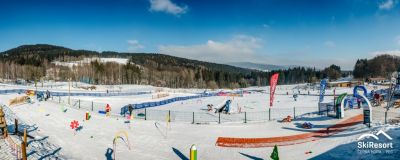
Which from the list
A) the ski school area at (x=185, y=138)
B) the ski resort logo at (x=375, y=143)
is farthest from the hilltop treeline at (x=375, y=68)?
the ski resort logo at (x=375, y=143)

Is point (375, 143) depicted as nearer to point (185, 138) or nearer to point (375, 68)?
point (185, 138)

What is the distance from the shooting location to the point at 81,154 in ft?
58.3

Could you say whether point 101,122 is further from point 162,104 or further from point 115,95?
point 115,95

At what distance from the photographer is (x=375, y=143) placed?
16484 mm

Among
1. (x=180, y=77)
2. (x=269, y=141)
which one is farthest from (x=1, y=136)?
(x=180, y=77)

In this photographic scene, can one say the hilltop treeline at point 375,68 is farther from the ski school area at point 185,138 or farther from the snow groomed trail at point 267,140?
the snow groomed trail at point 267,140

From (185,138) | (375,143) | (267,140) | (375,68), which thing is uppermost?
(375,68)

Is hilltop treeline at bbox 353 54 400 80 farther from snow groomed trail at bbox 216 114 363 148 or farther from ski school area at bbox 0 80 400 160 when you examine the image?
snow groomed trail at bbox 216 114 363 148

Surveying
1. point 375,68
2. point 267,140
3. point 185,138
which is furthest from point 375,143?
point 375,68

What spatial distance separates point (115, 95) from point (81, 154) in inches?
2144

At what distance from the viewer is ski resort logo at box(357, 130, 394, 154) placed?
15.4 m

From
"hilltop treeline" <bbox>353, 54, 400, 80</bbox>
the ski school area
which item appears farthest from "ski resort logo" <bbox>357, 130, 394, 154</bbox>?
"hilltop treeline" <bbox>353, 54, 400, 80</bbox>

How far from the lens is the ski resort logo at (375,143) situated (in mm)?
15391

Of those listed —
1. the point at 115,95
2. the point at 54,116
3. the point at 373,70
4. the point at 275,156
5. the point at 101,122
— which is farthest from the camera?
the point at 373,70
